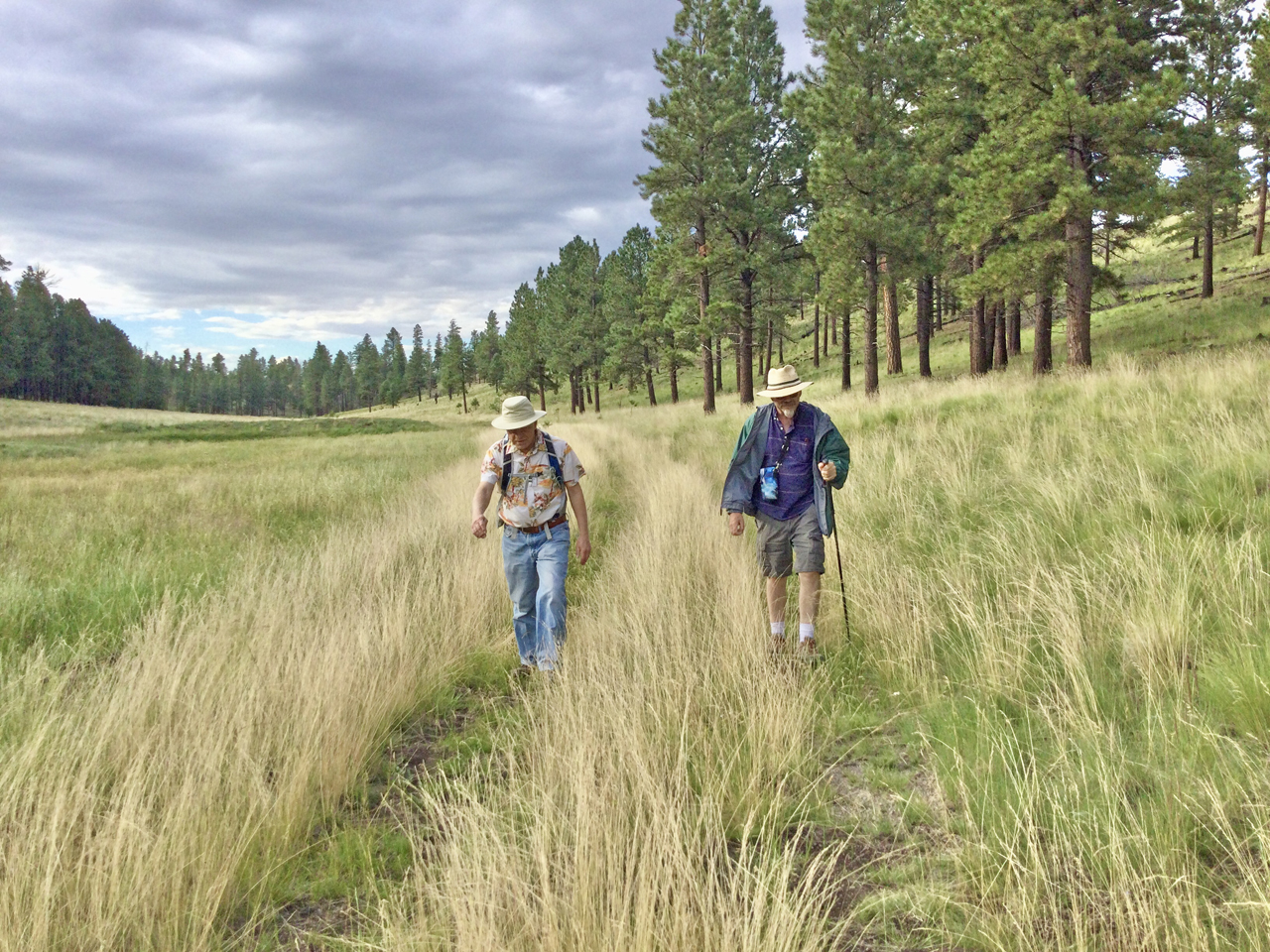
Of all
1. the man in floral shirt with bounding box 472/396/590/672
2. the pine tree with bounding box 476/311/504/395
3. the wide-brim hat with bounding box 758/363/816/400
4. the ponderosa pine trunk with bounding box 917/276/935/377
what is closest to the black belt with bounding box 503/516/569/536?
the man in floral shirt with bounding box 472/396/590/672

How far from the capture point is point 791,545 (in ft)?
14.4

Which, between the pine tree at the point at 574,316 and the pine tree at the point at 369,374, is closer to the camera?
the pine tree at the point at 574,316

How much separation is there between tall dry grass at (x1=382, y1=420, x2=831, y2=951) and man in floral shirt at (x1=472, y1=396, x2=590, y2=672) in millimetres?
Answer: 345

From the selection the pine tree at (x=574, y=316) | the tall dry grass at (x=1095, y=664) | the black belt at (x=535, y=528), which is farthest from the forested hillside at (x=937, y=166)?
the black belt at (x=535, y=528)

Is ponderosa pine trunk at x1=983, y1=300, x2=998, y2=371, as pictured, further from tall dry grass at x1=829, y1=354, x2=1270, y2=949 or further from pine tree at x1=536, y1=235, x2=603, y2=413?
pine tree at x1=536, y1=235, x2=603, y2=413

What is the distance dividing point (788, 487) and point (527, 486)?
1.83m

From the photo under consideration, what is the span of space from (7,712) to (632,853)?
317 cm

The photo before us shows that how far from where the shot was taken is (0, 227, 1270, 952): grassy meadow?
1.93 metres

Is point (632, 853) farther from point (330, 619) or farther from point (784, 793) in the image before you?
point (330, 619)

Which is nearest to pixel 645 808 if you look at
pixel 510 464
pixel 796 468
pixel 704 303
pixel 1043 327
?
pixel 796 468

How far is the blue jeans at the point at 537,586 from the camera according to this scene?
175 inches

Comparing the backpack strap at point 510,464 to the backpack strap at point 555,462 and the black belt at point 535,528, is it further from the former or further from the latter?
the black belt at point 535,528

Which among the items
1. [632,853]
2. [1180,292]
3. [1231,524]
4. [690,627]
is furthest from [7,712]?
[1180,292]

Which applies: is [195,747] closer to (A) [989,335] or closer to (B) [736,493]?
(B) [736,493]
